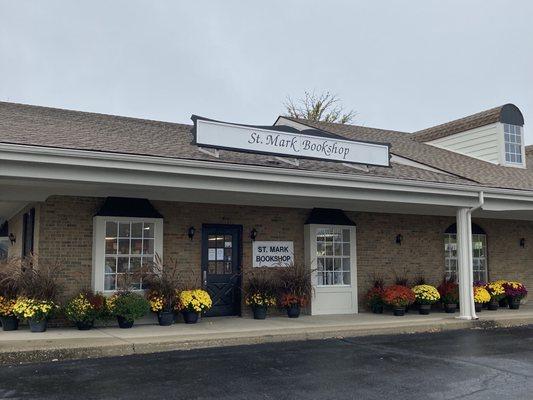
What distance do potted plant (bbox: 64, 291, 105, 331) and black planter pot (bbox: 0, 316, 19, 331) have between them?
0.87m

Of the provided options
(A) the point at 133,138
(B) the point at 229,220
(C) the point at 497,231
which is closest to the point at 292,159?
(B) the point at 229,220

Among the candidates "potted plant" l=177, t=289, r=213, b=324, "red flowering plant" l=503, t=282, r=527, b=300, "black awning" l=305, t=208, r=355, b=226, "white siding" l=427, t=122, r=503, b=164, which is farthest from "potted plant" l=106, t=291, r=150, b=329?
"white siding" l=427, t=122, r=503, b=164

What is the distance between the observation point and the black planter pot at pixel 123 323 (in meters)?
→ 10.9

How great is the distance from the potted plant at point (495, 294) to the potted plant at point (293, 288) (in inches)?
221

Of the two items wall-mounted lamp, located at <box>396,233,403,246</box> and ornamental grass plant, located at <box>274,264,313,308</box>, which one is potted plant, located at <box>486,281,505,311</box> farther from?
ornamental grass plant, located at <box>274,264,313,308</box>

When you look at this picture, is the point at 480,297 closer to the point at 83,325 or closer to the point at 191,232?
the point at 191,232

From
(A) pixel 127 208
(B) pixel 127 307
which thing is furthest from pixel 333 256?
(B) pixel 127 307

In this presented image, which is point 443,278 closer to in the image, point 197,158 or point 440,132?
point 440,132

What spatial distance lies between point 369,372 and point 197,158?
4.77 meters

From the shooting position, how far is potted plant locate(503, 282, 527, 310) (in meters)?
15.7

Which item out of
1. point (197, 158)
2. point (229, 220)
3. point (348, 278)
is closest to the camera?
point (197, 158)

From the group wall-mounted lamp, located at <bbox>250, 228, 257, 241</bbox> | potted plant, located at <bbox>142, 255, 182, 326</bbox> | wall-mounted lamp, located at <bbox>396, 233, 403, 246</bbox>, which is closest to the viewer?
potted plant, located at <bbox>142, 255, 182, 326</bbox>

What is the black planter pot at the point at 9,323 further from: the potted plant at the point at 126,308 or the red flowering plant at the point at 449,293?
the red flowering plant at the point at 449,293

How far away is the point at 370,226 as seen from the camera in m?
14.8
